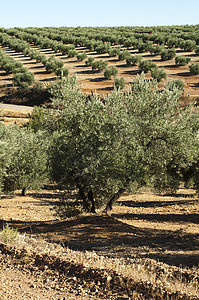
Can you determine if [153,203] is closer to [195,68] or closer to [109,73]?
[109,73]

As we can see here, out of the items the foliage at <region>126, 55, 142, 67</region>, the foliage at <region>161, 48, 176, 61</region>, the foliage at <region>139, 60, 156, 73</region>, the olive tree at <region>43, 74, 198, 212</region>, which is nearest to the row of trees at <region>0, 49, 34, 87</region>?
the foliage at <region>126, 55, 142, 67</region>

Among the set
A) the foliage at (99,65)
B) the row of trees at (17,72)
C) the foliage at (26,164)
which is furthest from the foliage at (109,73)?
the foliage at (26,164)

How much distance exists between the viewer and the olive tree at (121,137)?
50.6ft

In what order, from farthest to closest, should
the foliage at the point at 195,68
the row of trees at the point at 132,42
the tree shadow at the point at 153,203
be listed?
the row of trees at the point at 132,42
the foliage at the point at 195,68
the tree shadow at the point at 153,203

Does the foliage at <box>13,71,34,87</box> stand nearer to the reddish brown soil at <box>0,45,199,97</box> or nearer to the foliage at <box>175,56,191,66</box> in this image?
the reddish brown soil at <box>0,45,199,97</box>

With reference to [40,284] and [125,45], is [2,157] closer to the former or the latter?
[40,284]

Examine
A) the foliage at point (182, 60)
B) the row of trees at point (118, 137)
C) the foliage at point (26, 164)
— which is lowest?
the foliage at point (26, 164)

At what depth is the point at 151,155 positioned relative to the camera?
16.5 m

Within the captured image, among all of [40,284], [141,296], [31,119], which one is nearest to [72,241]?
[40,284]

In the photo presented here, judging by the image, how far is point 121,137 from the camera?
1540 cm

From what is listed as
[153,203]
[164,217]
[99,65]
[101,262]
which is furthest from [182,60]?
[101,262]

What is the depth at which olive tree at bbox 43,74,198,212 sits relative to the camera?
607 inches

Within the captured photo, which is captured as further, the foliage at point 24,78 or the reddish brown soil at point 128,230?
the foliage at point 24,78

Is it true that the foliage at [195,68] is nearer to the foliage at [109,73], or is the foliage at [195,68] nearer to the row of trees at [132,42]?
the foliage at [109,73]
